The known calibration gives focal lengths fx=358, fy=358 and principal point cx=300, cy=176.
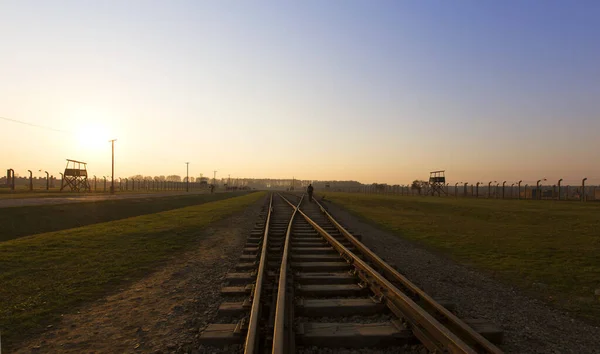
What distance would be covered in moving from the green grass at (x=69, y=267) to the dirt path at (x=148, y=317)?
411 millimetres

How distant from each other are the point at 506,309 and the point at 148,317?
5.64m

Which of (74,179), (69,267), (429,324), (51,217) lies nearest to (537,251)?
(429,324)

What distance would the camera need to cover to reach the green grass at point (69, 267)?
18.2 feet

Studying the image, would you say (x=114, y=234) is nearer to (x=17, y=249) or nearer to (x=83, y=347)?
(x=17, y=249)

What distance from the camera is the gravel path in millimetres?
4559

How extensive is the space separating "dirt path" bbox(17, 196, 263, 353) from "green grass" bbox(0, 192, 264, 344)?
411 millimetres

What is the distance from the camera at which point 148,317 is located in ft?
17.4

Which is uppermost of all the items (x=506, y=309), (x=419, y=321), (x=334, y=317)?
(x=419, y=321)

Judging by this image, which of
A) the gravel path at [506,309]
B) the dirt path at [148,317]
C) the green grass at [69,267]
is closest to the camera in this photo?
the dirt path at [148,317]

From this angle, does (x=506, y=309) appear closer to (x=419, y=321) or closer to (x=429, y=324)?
(x=419, y=321)

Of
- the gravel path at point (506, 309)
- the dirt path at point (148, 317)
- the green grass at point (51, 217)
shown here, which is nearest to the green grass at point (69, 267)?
the dirt path at point (148, 317)

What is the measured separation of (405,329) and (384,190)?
80932 mm

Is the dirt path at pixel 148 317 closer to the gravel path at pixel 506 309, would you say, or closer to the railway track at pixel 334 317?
the railway track at pixel 334 317

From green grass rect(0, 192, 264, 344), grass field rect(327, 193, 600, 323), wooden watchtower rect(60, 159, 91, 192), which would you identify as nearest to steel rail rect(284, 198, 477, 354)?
grass field rect(327, 193, 600, 323)
